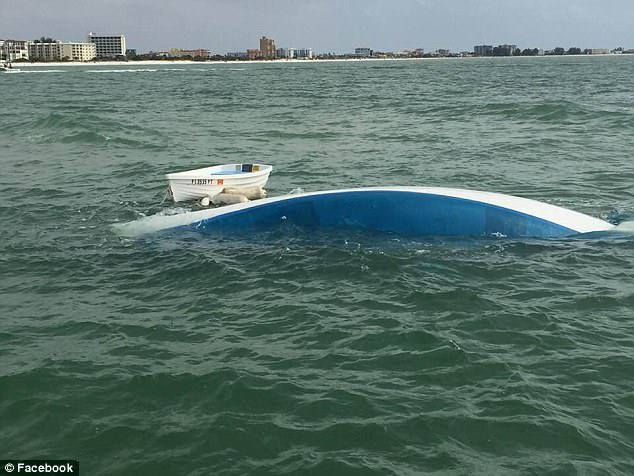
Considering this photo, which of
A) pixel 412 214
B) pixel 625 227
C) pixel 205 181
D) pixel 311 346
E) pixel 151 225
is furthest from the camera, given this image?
pixel 205 181

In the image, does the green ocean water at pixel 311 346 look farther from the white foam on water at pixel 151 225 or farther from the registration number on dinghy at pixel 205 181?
the registration number on dinghy at pixel 205 181

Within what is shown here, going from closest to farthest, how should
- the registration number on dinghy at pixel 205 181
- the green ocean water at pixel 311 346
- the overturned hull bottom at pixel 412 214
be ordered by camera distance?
the green ocean water at pixel 311 346 < the overturned hull bottom at pixel 412 214 < the registration number on dinghy at pixel 205 181

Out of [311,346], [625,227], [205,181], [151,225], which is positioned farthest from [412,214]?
[205,181]

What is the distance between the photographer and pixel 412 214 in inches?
435

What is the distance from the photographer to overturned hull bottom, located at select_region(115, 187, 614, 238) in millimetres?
10875

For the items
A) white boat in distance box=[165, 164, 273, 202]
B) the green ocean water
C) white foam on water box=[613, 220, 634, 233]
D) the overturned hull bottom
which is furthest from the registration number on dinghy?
white foam on water box=[613, 220, 634, 233]

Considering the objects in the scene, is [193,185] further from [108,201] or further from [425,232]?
[425,232]

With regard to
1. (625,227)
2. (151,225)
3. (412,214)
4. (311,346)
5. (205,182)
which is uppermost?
(205,182)

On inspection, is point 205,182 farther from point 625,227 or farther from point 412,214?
point 625,227

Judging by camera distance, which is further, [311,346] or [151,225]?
[151,225]

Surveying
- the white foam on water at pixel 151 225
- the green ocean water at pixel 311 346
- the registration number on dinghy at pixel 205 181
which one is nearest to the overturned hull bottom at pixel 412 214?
the white foam on water at pixel 151 225

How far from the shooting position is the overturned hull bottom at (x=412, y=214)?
35.7ft

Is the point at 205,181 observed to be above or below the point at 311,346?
above

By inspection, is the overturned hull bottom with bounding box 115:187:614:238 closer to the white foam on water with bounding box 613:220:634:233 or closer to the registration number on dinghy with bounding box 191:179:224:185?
the white foam on water with bounding box 613:220:634:233
